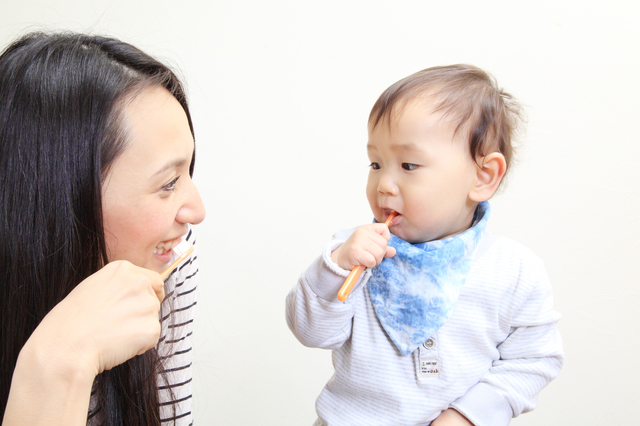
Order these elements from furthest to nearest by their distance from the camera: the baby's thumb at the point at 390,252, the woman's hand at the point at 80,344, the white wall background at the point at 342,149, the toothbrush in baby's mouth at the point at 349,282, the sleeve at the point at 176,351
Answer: the white wall background at the point at 342,149
the sleeve at the point at 176,351
the baby's thumb at the point at 390,252
the toothbrush in baby's mouth at the point at 349,282
the woman's hand at the point at 80,344

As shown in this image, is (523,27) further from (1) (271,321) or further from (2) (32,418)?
(2) (32,418)

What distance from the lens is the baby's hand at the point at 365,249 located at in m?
0.88

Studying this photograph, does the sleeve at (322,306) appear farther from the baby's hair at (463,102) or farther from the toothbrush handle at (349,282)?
the baby's hair at (463,102)

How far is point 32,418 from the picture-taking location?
0.68 metres

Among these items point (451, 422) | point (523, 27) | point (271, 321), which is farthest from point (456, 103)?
point (271, 321)

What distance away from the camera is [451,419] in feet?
3.02

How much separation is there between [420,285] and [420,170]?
21cm

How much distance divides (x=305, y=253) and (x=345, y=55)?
0.64m

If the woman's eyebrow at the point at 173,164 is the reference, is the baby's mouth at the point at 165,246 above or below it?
below

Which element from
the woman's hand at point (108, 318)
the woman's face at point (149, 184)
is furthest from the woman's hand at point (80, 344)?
the woman's face at point (149, 184)

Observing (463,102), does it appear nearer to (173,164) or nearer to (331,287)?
(331,287)

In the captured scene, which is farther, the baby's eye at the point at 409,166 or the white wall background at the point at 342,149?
the white wall background at the point at 342,149

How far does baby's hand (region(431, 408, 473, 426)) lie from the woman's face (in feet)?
1.81

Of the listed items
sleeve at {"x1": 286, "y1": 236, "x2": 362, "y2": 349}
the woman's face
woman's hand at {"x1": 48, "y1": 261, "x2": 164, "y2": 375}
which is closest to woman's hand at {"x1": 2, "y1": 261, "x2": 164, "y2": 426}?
woman's hand at {"x1": 48, "y1": 261, "x2": 164, "y2": 375}
